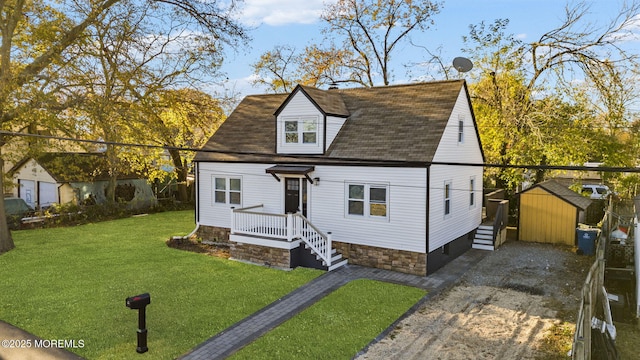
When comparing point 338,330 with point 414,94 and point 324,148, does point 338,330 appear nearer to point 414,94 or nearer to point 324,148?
point 324,148

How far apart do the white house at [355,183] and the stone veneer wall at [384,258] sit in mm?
37

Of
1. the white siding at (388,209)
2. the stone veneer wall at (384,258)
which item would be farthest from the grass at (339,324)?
the white siding at (388,209)

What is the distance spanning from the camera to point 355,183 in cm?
A: 1560

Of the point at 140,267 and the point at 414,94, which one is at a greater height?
the point at 414,94

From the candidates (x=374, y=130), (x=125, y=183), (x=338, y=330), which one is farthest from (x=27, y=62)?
(x=338, y=330)

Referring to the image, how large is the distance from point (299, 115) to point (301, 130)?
629 mm

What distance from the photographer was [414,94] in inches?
683

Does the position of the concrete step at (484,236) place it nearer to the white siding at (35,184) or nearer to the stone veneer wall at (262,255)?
the stone veneer wall at (262,255)

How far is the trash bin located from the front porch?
10256 mm

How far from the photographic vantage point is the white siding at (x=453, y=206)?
14.8 m

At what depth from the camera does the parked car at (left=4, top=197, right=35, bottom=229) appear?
22.6 metres

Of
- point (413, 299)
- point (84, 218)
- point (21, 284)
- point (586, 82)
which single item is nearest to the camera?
point (413, 299)

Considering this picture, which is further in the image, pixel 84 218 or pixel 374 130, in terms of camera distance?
pixel 84 218

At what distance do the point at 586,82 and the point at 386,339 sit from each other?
19317mm
